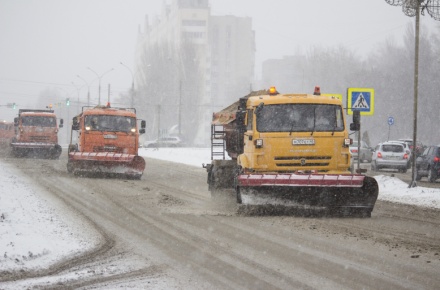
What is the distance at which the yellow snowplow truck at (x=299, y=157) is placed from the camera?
13500mm

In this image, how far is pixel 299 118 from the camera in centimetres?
1465

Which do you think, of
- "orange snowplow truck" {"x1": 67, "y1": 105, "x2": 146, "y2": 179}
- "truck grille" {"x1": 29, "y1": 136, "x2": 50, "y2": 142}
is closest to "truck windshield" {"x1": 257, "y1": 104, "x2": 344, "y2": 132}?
"orange snowplow truck" {"x1": 67, "y1": 105, "x2": 146, "y2": 179}

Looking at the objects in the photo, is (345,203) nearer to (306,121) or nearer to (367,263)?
(306,121)

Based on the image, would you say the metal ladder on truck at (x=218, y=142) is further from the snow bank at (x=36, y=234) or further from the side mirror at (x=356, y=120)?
the snow bank at (x=36, y=234)

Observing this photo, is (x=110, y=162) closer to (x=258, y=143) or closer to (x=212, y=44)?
(x=258, y=143)

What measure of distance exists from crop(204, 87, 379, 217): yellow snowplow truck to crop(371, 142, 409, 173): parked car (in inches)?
839

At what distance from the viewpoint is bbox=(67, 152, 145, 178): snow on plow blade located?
80.4 feet

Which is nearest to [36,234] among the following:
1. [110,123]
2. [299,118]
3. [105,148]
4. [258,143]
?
[258,143]

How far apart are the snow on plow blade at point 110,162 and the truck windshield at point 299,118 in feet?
34.8

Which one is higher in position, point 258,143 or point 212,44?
point 212,44

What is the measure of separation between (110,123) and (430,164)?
12.8 m

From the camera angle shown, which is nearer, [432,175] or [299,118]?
[299,118]

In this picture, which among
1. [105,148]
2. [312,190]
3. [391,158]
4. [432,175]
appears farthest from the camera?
[391,158]

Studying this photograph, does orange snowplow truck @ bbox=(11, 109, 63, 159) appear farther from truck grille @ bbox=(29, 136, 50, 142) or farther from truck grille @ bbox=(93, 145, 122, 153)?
truck grille @ bbox=(93, 145, 122, 153)
